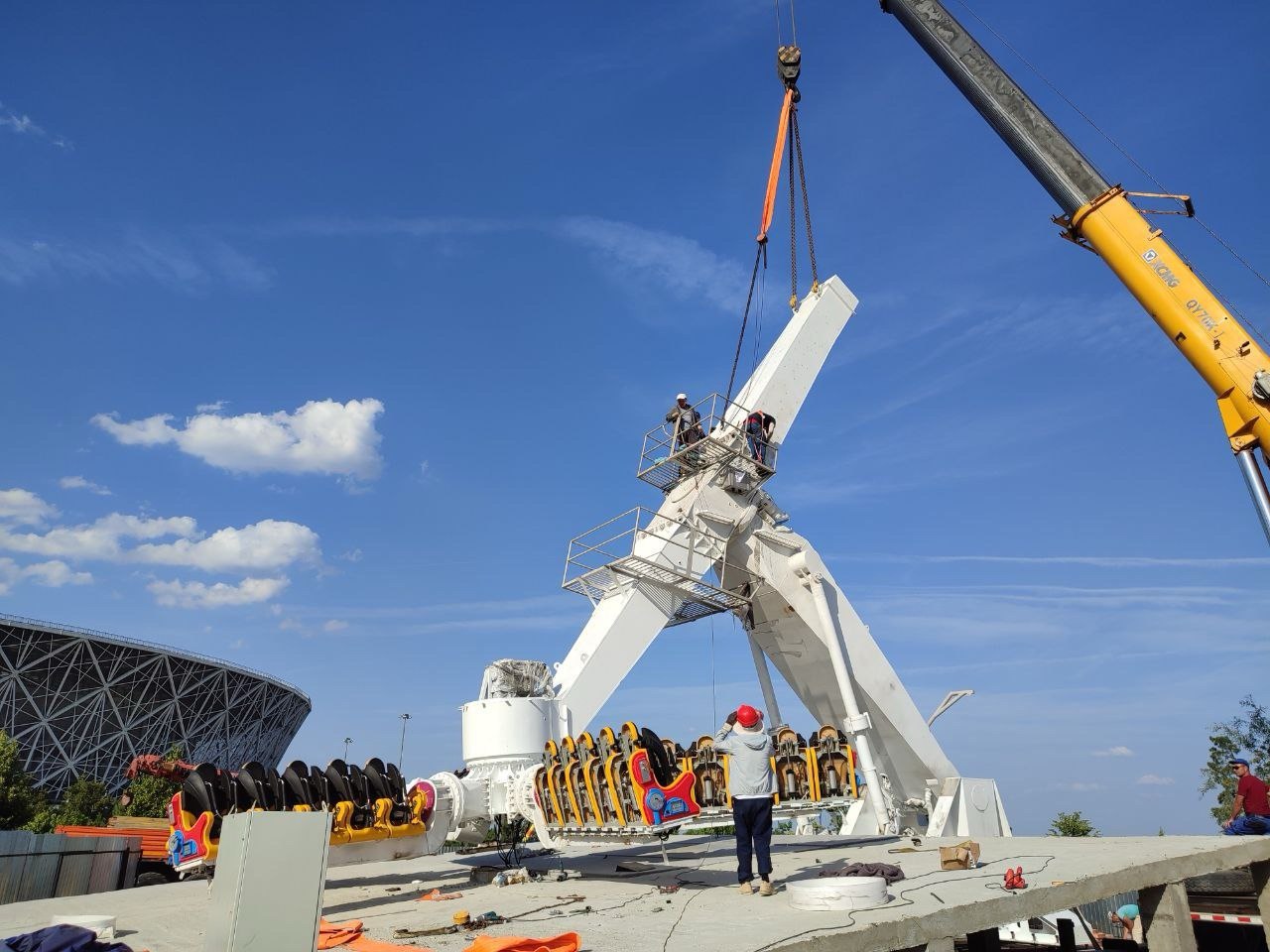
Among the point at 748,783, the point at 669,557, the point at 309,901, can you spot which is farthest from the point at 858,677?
the point at 309,901

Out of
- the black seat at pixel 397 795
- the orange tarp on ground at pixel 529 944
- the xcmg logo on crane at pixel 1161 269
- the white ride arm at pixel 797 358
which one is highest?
the white ride arm at pixel 797 358

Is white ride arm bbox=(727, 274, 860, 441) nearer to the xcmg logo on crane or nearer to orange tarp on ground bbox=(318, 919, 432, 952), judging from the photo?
the xcmg logo on crane

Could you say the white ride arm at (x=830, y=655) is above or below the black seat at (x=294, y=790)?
above

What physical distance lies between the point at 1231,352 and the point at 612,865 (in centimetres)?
1282

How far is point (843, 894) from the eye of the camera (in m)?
7.08

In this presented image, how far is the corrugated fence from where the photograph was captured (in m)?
13.9

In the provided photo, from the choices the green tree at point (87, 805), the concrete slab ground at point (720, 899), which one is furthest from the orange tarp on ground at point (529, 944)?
the green tree at point (87, 805)

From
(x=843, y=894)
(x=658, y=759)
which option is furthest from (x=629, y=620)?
(x=843, y=894)

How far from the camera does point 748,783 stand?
8.41 metres

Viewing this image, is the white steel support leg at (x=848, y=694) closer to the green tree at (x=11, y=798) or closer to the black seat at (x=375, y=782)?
the black seat at (x=375, y=782)

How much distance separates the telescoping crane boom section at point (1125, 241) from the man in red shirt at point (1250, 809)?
4060 millimetres

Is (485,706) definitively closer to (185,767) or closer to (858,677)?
(185,767)

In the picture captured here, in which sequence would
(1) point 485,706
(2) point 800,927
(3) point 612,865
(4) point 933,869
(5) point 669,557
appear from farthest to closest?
(5) point 669,557 → (1) point 485,706 → (3) point 612,865 → (4) point 933,869 → (2) point 800,927

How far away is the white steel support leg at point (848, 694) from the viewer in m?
16.3
